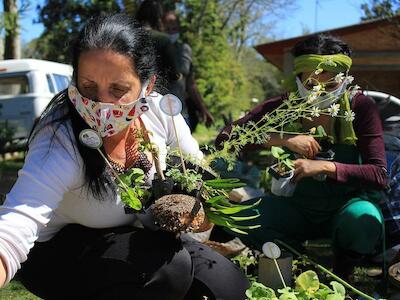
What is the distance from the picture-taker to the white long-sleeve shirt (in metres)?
1.42

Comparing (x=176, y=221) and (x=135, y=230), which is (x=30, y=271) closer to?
(x=135, y=230)

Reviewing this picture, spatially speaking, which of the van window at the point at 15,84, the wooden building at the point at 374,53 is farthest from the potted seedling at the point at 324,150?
the van window at the point at 15,84

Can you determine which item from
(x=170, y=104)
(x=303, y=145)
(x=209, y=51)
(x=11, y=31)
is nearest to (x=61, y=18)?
(x=209, y=51)

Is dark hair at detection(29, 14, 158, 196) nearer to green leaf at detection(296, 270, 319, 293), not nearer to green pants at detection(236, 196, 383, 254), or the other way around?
green leaf at detection(296, 270, 319, 293)

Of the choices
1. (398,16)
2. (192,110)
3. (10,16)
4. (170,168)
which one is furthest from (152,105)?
(10,16)

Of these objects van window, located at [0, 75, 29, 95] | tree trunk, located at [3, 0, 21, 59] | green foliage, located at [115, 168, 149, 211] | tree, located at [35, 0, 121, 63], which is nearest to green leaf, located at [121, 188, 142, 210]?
green foliage, located at [115, 168, 149, 211]

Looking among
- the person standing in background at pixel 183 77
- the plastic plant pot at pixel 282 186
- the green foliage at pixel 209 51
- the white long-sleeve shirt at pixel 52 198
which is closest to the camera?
the white long-sleeve shirt at pixel 52 198

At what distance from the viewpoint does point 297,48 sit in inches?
100

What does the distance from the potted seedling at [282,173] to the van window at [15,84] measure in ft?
28.9

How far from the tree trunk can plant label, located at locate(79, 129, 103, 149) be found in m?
8.47

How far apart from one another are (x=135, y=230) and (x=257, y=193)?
242 cm

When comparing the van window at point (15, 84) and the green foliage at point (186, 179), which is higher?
the green foliage at point (186, 179)

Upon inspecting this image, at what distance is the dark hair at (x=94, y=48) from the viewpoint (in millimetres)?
1652

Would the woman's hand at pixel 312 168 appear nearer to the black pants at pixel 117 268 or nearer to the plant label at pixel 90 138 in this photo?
the black pants at pixel 117 268
